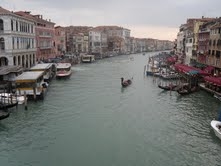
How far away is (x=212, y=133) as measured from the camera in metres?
14.1

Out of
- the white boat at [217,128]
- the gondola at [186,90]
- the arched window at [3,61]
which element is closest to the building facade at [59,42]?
the arched window at [3,61]

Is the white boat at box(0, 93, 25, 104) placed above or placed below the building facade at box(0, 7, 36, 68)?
below

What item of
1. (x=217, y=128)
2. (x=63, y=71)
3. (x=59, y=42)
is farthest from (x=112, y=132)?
(x=59, y=42)

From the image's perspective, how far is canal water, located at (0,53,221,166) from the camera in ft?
37.4

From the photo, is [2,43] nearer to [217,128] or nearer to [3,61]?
[3,61]

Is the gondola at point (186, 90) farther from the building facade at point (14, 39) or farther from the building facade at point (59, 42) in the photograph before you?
the building facade at point (59, 42)

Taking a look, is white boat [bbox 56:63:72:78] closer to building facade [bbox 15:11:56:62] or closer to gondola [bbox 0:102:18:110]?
building facade [bbox 15:11:56:62]

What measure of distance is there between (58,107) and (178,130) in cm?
818

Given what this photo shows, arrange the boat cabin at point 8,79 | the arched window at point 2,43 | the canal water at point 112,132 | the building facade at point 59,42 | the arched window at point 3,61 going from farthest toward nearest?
the building facade at point 59,42
the arched window at point 3,61
the arched window at point 2,43
the boat cabin at point 8,79
the canal water at point 112,132

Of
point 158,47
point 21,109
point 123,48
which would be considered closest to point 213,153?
point 21,109

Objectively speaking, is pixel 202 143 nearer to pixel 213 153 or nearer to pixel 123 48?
pixel 213 153

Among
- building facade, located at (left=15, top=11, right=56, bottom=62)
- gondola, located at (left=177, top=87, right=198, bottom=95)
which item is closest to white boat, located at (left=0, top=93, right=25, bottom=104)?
gondola, located at (left=177, top=87, right=198, bottom=95)

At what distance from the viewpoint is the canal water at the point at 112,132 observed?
11398 millimetres

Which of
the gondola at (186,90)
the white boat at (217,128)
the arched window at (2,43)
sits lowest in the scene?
the white boat at (217,128)
